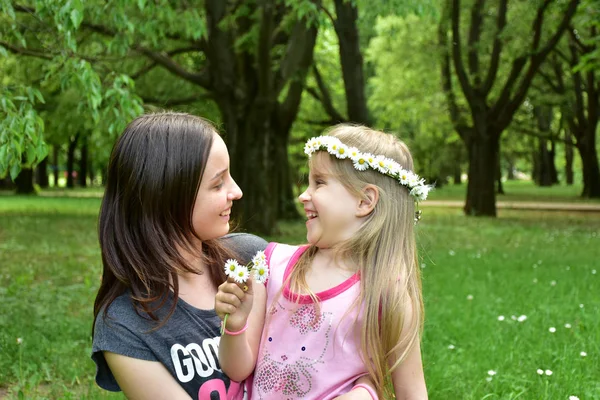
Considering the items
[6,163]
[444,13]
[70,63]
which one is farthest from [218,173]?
[444,13]

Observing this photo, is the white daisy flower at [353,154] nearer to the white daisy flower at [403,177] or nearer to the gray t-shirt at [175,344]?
the white daisy flower at [403,177]

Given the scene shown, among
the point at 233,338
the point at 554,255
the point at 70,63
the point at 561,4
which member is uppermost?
the point at 561,4

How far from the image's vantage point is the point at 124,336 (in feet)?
7.23

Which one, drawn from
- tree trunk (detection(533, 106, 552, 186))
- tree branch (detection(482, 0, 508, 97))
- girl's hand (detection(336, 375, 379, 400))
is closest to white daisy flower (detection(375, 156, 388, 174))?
girl's hand (detection(336, 375, 379, 400))

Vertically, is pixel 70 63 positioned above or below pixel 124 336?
above

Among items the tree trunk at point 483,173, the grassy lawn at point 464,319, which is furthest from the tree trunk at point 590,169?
the grassy lawn at point 464,319

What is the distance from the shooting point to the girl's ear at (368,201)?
7.86ft

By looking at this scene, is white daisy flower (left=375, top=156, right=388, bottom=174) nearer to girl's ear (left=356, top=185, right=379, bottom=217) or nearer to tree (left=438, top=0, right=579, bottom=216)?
girl's ear (left=356, top=185, right=379, bottom=217)

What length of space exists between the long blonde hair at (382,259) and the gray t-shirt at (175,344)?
35 cm

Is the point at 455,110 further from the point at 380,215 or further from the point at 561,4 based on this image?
the point at 380,215

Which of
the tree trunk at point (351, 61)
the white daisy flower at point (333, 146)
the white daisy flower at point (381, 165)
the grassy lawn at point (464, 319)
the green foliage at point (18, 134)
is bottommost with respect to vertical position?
the grassy lawn at point (464, 319)

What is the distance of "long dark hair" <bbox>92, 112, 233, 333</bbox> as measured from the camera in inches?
90.9

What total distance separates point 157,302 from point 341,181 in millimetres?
714

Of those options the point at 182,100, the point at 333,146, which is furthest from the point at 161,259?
the point at 182,100
